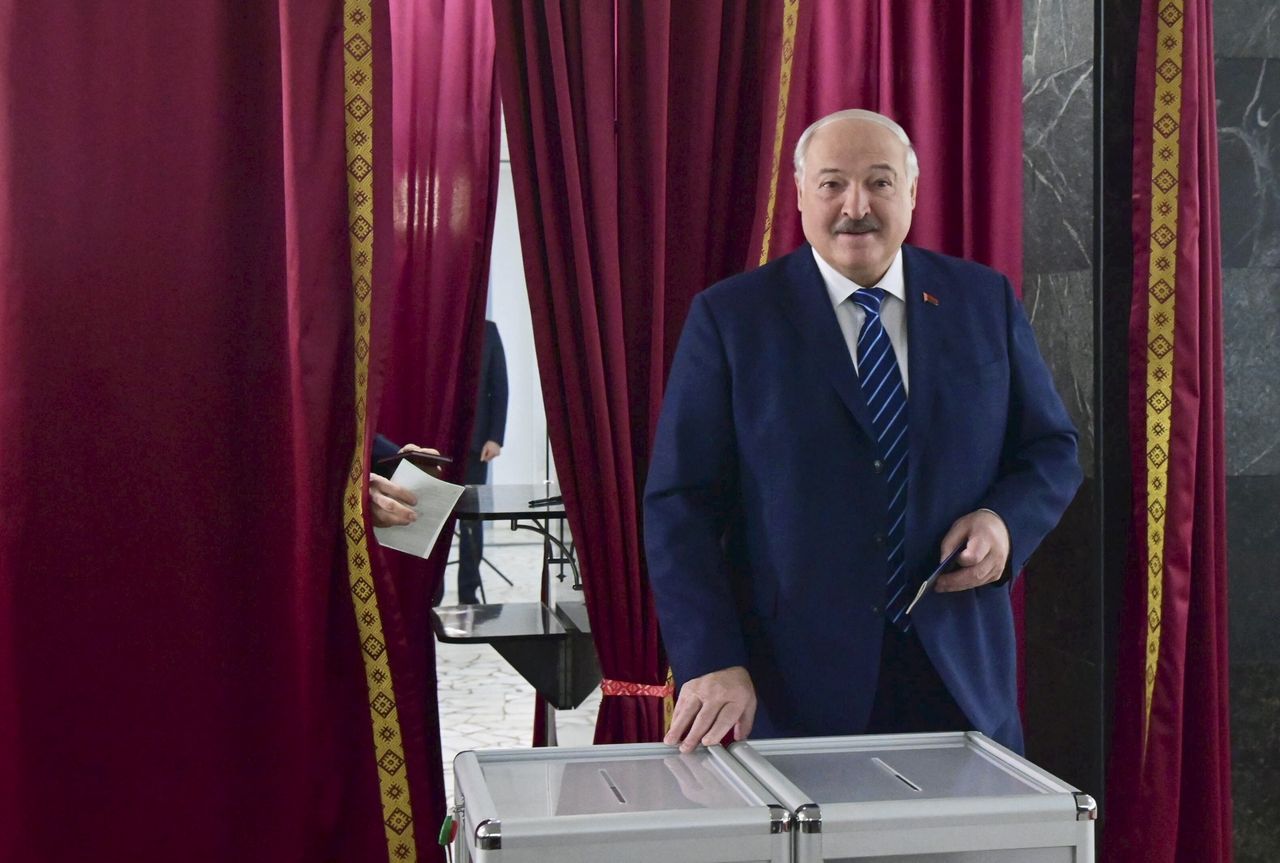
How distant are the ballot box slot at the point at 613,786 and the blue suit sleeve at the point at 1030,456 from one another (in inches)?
26.9

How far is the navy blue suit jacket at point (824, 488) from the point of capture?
170cm

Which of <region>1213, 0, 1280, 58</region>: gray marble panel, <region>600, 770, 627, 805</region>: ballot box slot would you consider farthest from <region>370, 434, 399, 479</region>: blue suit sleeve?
<region>1213, 0, 1280, 58</region>: gray marble panel

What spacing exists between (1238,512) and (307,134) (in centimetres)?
189

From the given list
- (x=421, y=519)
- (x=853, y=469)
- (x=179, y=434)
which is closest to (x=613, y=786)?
(x=853, y=469)

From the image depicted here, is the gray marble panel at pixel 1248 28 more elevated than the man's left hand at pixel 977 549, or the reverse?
the gray marble panel at pixel 1248 28

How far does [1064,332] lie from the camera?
2.53 metres

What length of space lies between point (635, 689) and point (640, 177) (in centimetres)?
93

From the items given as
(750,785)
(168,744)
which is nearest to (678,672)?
(750,785)

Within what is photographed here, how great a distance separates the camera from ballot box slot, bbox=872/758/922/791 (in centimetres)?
118

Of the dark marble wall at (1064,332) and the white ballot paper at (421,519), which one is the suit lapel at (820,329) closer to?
the white ballot paper at (421,519)

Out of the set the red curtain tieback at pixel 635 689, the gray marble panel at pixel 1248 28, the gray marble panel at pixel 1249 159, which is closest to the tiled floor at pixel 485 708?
the red curtain tieback at pixel 635 689

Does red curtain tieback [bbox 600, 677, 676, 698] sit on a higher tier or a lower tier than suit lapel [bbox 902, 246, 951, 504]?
lower

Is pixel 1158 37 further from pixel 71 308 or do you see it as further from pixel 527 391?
pixel 527 391

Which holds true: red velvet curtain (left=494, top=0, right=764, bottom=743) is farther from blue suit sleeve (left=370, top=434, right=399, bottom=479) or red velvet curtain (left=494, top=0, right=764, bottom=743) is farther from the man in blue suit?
the man in blue suit
